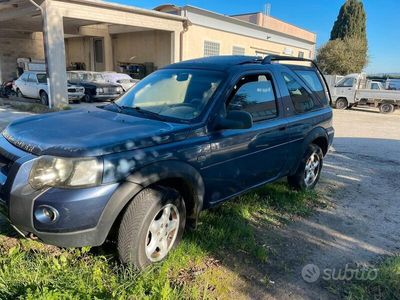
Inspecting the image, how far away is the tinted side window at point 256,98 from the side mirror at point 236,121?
289 millimetres

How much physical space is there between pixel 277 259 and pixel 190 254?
0.85 meters

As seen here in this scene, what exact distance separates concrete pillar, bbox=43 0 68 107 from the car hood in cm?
1214

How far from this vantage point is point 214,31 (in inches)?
920

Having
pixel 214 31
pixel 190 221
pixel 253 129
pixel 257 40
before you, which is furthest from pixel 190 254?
pixel 257 40

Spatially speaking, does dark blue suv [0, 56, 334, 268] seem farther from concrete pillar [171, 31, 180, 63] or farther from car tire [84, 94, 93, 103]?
concrete pillar [171, 31, 180, 63]

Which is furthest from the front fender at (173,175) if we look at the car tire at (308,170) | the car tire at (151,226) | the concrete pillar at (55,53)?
the concrete pillar at (55,53)

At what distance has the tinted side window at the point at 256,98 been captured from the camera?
3.83 meters

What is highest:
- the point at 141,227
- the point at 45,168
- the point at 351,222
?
the point at 45,168

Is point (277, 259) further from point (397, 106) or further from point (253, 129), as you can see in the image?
point (397, 106)

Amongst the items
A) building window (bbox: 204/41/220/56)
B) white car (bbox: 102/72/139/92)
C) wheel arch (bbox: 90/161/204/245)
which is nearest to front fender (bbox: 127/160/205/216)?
wheel arch (bbox: 90/161/204/245)

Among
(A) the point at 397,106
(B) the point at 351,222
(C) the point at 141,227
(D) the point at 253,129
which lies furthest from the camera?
(A) the point at 397,106

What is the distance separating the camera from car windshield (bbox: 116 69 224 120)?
11.8ft

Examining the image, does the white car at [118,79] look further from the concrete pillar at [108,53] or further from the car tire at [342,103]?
the car tire at [342,103]

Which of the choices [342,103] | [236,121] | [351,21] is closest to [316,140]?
[236,121]
